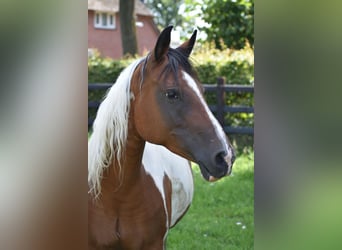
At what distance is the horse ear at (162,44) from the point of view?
1780 mm

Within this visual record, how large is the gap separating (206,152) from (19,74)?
801 millimetres

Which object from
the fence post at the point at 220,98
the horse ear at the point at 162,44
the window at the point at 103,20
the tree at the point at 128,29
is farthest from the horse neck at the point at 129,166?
the window at the point at 103,20

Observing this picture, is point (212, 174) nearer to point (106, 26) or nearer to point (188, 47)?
point (188, 47)

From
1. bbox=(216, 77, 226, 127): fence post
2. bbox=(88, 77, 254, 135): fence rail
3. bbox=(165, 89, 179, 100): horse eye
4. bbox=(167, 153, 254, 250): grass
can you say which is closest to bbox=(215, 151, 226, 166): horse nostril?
bbox=(165, 89, 179, 100): horse eye

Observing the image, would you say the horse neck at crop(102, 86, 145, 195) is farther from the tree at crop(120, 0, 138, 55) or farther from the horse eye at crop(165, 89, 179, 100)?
the tree at crop(120, 0, 138, 55)

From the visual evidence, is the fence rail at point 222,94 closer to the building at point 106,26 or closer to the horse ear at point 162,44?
the horse ear at point 162,44

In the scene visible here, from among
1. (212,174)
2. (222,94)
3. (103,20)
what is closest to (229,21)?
(222,94)

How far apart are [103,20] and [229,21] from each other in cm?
975

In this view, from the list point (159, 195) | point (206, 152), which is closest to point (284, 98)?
point (206, 152)

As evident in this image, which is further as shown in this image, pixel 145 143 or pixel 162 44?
pixel 145 143

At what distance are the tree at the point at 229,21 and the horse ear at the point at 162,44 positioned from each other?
8.50 m

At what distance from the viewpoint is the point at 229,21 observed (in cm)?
1041

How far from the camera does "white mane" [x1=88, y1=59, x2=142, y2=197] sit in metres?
1.95

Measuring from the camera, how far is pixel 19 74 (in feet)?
3.75
